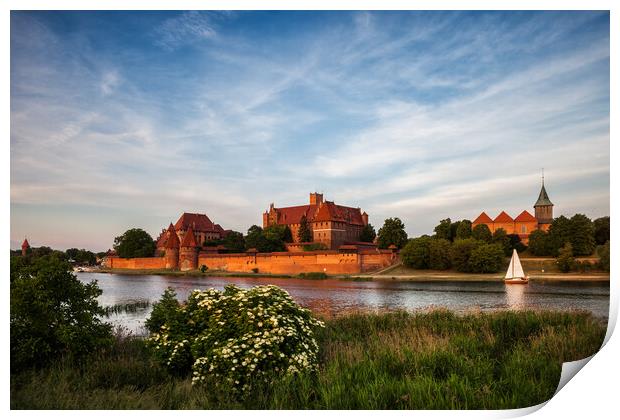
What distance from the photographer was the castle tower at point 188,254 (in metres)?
24.6

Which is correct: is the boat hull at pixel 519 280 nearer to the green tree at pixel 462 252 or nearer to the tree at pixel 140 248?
the green tree at pixel 462 252

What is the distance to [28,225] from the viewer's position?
14.0ft

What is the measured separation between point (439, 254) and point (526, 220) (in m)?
8.13

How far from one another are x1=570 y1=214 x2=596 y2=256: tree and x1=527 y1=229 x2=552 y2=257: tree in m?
1.82

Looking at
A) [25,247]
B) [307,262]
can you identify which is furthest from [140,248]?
[25,247]

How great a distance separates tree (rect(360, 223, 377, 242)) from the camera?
129 ft

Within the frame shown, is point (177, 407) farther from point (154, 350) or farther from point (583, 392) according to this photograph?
point (583, 392)

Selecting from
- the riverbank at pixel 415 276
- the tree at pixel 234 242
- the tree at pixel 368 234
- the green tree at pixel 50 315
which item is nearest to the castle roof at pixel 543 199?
the green tree at pixel 50 315

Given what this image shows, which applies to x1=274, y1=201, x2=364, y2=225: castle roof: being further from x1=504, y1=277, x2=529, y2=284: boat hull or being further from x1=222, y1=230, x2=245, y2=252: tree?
x1=504, y1=277, x2=529, y2=284: boat hull

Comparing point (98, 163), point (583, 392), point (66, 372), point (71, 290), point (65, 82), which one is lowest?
point (583, 392)

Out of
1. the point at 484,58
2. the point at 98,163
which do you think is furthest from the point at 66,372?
the point at 484,58

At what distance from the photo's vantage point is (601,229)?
19.6ft

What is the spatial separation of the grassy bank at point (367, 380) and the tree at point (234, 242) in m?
23.1

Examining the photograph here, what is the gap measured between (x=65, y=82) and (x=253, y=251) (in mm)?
22546
